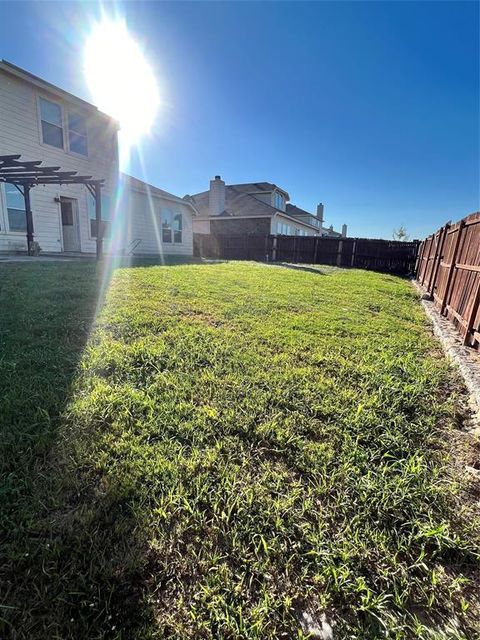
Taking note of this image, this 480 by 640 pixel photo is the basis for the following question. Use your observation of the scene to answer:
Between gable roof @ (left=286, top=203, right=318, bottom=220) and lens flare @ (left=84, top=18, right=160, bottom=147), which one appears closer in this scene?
lens flare @ (left=84, top=18, right=160, bottom=147)

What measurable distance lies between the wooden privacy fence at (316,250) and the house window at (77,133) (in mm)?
8862

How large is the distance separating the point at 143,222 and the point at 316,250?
10371mm

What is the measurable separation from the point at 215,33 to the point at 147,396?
10240 mm

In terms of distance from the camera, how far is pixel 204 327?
12.9 ft

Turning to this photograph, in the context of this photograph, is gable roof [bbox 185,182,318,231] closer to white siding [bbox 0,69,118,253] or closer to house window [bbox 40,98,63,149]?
white siding [bbox 0,69,118,253]

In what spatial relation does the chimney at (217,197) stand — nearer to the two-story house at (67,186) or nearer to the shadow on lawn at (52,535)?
the two-story house at (67,186)

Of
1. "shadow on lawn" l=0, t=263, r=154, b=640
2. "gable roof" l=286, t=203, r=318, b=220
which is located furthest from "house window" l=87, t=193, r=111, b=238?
"gable roof" l=286, t=203, r=318, b=220

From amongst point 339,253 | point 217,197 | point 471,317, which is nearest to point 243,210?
point 217,197

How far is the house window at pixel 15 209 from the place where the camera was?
354 inches

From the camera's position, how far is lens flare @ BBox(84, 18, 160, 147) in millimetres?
7895

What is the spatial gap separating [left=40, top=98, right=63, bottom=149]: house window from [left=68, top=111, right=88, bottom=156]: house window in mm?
342

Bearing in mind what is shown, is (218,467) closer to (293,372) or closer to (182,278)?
(293,372)

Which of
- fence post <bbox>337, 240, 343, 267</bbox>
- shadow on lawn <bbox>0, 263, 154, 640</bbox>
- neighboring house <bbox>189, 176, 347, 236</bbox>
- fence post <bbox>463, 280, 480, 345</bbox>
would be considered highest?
neighboring house <bbox>189, 176, 347, 236</bbox>

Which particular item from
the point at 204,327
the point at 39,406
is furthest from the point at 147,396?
the point at 204,327
